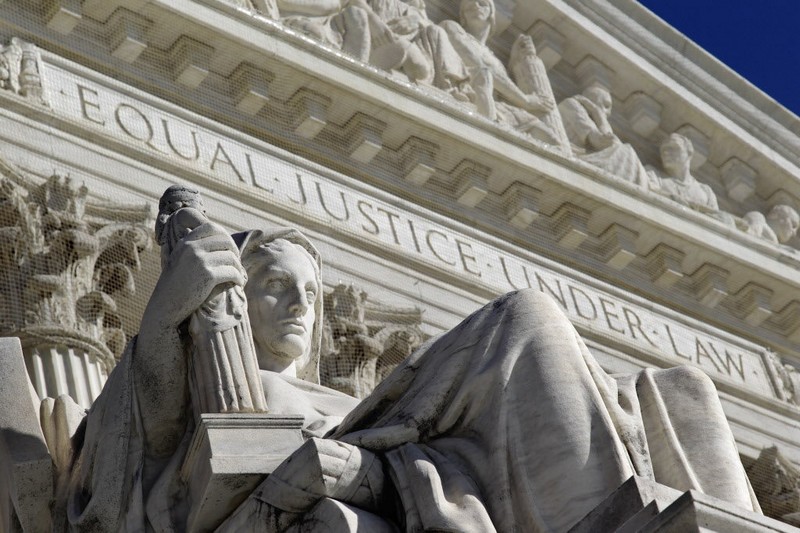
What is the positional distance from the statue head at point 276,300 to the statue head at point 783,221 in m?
6.93

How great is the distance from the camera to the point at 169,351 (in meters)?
5.70

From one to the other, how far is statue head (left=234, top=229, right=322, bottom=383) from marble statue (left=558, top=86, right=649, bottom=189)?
5.49 meters

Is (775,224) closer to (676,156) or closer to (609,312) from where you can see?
(676,156)

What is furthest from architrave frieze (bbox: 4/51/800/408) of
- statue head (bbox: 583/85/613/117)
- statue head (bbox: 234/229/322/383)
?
statue head (bbox: 234/229/322/383)

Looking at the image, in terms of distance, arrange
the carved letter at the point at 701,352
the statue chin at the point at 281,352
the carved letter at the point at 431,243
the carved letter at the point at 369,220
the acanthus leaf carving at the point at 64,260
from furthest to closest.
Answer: the carved letter at the point at 701,352 → the carved letter at the point at 431,243 → the carved letter at the point at 369,220 → the acanthus leaf carving at the point at 64,260 → the statue chin at the point at 281,352

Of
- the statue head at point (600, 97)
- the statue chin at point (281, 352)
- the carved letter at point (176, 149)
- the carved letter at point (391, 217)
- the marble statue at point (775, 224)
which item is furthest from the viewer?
the marble statue at point (775, 224)

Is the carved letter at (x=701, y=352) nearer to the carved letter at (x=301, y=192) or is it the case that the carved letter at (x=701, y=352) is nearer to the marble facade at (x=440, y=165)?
the marble facade at (x=440, y=165)

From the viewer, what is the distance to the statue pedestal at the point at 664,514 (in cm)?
452

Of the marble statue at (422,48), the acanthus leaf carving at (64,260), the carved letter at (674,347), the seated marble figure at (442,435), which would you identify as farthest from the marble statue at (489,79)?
the seated marble figure at (442,435)

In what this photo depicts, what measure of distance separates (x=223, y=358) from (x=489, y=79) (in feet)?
20.4

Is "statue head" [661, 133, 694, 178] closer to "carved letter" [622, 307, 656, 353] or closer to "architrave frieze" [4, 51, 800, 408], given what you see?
"architrave frieze" [4, 51, 800, 408]

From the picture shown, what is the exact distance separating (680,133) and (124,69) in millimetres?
4658

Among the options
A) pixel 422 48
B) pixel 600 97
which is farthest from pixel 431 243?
pixel 600 97

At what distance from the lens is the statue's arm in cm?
568
